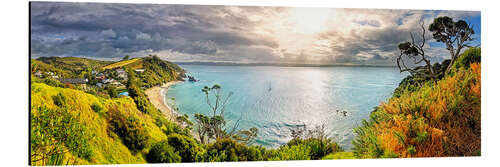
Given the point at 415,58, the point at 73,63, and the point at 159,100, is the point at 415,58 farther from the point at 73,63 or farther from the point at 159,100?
the point at 73,63

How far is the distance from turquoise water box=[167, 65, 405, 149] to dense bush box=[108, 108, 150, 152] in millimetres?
690

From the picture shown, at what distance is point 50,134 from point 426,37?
5.84 meters

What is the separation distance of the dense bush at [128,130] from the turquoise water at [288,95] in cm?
69

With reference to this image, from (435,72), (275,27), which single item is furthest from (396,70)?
(275,27)

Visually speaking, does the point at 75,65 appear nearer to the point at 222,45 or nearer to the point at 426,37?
the point at 222,45

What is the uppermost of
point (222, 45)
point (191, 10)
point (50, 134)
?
point (191, 10)

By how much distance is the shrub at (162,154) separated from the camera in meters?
4.65

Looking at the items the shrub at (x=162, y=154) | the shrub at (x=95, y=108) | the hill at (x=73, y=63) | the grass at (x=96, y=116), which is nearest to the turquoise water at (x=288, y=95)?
the shrub at (x=162, y=154)

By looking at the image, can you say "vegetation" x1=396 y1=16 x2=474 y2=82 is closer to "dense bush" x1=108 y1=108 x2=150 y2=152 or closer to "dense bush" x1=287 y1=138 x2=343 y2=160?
"dense bush" x1=287 y1=138 x2=343 y2=160

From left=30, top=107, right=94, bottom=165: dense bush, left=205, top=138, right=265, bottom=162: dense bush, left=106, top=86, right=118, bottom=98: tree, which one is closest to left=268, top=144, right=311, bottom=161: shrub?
left=205, top=138, right=265, bottom=162: dense bush

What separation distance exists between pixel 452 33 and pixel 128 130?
5.42 m

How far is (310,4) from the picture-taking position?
5.09 metres

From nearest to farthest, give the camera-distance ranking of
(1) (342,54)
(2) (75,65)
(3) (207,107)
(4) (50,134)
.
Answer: (4) (50,134)
(2) (75,65)
(3) (207,107)
(1) (342,54)

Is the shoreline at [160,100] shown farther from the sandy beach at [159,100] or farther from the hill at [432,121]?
the hill at [432,121]
